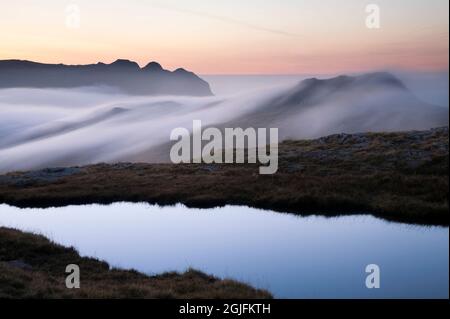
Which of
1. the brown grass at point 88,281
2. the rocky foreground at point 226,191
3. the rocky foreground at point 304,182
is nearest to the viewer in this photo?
the brown grass at point 88,281

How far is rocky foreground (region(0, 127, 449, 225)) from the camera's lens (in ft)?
118

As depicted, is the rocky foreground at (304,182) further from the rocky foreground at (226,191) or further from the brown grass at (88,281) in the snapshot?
the brown grass at (88,281)

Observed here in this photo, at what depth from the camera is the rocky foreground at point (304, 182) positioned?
36.0m

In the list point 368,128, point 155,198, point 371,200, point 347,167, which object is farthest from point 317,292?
point 368,128

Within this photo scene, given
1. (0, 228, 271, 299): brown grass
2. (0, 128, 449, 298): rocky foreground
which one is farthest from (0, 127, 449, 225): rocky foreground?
(0, 228, 271, 299): brown grass

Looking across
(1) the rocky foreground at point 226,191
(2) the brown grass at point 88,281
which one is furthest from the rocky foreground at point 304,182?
(2) the brown grass at point 88,281

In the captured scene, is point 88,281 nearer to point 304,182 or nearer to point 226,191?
point 226,191

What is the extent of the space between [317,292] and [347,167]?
3175cm

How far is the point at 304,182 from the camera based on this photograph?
42812 mm

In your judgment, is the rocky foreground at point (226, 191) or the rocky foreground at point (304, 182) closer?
the rocky foreground at point (226, 191)

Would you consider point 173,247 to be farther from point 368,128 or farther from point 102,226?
point 368,128

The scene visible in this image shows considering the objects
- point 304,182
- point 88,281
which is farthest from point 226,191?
point 88,281

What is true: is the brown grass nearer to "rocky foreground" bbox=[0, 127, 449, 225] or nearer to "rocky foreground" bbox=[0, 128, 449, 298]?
"rocky foreground" bbox=[0, 128, 449, 298]
